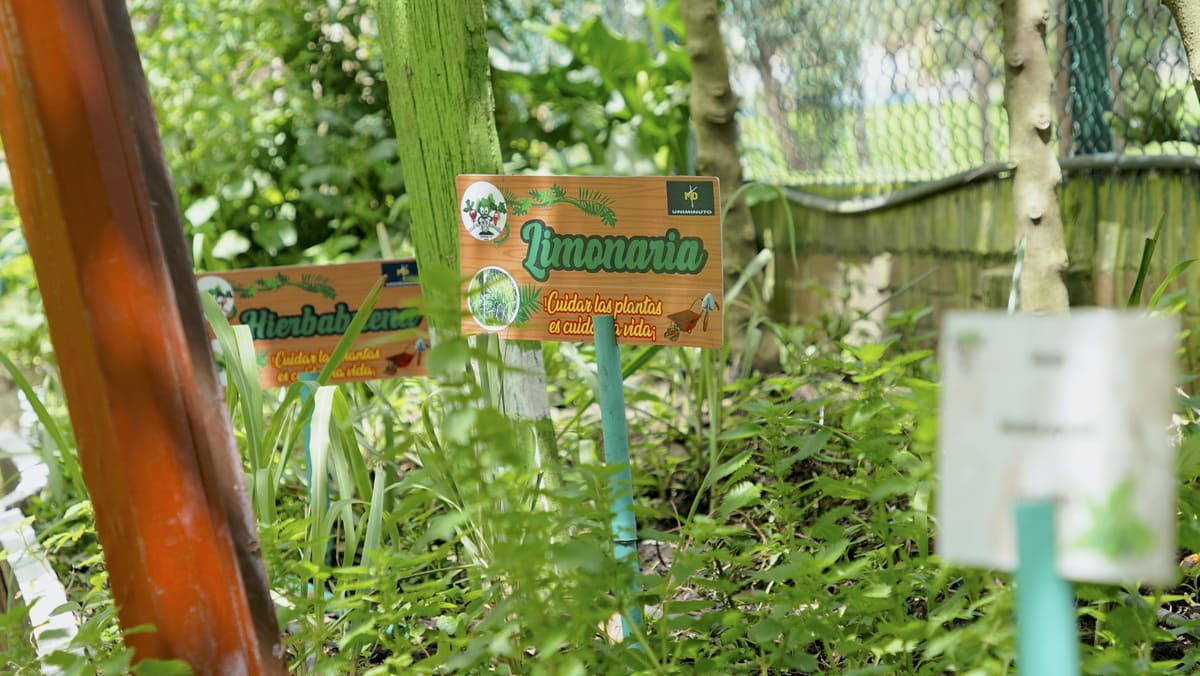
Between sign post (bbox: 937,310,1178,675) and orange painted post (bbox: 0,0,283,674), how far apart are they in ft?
3.15

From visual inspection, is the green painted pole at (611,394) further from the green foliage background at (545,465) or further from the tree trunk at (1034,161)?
the tree trunk at (1034,161)

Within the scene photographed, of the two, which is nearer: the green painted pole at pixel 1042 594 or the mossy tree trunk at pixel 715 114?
the green painted pole at pixel 1042 594

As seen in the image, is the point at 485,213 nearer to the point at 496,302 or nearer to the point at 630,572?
the point at 496,302

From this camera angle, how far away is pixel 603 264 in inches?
74.0

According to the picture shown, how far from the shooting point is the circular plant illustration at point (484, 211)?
1.95 meters

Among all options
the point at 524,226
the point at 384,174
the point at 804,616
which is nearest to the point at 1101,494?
the point at 804,616

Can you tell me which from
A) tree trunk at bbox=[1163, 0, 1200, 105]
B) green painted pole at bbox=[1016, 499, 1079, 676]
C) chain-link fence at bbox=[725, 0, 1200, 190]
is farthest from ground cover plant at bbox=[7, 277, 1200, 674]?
chain-link fence at bbox=[725, 0, 1200, 190]

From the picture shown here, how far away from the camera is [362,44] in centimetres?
477

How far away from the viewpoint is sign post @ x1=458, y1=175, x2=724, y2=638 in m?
1.83

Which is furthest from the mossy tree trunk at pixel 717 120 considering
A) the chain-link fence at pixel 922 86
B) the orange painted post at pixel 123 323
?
the orange painted post at pixel 123 323

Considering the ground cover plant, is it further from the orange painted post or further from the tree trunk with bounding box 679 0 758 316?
the tree trunk with bounding box 679 0 758 316

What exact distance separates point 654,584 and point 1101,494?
0.66 m

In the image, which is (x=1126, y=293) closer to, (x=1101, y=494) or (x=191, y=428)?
(x=1101, y=494)

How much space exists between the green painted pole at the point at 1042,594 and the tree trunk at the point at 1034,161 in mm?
1547
